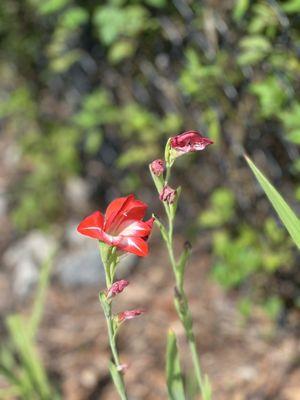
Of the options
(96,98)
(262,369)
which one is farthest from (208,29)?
(262,369)

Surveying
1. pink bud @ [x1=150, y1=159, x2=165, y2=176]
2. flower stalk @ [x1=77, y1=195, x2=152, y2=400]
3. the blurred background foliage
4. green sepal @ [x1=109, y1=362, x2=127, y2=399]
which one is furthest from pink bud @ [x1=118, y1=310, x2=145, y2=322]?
the blurred background foliage

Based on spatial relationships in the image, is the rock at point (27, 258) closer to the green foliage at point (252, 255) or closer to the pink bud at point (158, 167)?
the green foliage at point (252, 255)

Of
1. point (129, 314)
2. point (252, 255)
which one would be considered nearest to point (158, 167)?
point (129, 314)

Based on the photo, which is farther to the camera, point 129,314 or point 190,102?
point 190,102

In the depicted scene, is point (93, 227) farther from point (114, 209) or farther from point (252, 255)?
point (252, 255)

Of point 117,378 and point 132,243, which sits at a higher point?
point 132,243

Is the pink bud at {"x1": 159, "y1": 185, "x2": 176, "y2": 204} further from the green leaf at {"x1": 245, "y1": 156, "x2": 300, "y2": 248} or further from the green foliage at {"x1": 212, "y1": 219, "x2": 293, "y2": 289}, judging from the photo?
the green foliage at {"x1": 212, "y1": 219, "x2": 293, "y2": 289}
